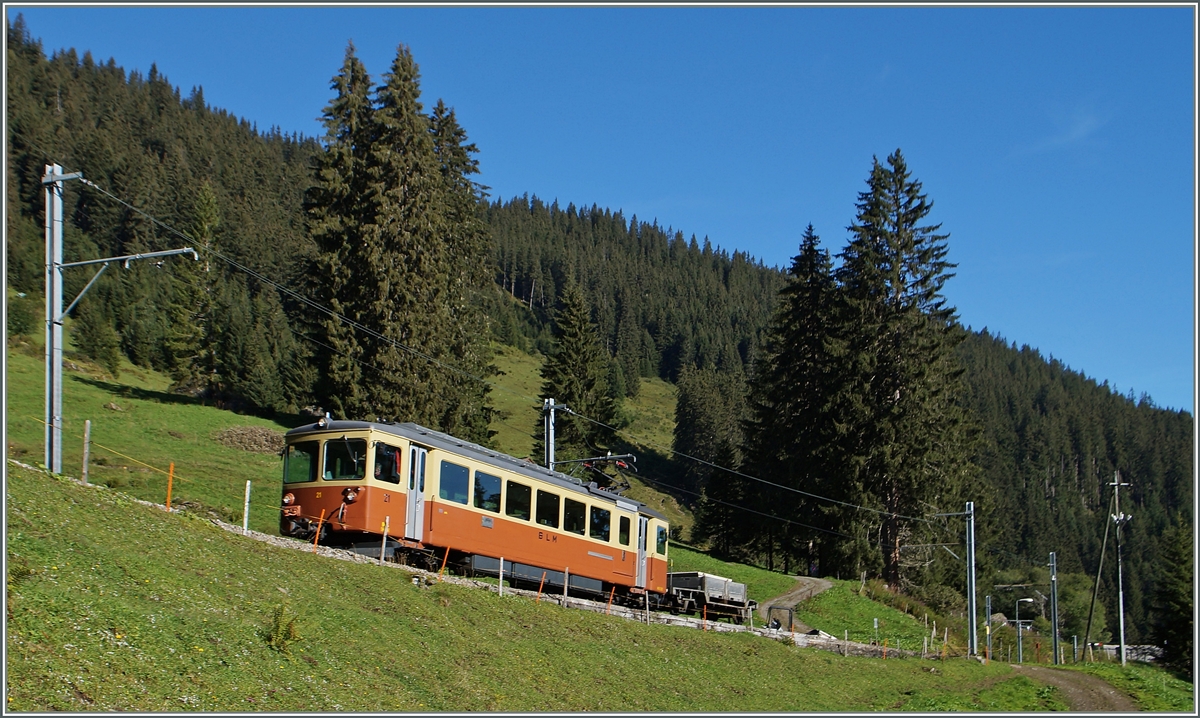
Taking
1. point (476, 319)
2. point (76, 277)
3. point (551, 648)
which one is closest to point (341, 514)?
point (551, 648)

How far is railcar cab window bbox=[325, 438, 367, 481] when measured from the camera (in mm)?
22500

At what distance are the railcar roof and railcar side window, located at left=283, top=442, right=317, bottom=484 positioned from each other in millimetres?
316

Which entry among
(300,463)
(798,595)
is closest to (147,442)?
(300,463)

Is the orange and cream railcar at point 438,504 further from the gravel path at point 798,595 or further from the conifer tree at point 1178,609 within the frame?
the conifer tree at point 1178,609

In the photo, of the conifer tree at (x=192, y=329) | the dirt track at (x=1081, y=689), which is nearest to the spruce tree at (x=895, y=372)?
the dirt track at (x=1081, y=689)

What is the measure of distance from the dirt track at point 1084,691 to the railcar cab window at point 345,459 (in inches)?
692

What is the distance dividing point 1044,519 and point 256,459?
130 meters

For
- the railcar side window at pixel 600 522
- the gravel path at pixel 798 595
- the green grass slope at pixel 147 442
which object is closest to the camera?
the railcar side window at pixel 600 522

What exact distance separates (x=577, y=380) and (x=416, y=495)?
37.7 m

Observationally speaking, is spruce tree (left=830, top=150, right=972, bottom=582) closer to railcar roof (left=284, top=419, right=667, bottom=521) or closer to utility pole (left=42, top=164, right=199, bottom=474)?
railcar roof (left=284, top=419, right=667, bottom=521)

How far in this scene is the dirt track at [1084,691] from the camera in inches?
995

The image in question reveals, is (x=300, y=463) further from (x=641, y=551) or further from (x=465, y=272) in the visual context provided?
(x=465, y=272)

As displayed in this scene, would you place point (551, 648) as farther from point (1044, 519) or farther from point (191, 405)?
point (1044, 519)

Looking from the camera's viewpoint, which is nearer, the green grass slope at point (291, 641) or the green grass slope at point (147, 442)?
the green grass slope at point (291, 641)
